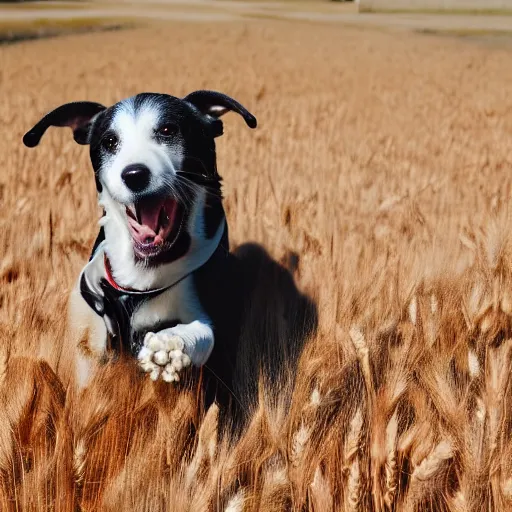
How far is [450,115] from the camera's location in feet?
24.7

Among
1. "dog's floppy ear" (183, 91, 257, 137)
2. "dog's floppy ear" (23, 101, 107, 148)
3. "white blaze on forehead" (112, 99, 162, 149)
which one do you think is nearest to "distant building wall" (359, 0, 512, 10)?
"dog's floppy ear" (183, 91, 257, 137)

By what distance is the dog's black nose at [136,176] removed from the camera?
5.58 ft

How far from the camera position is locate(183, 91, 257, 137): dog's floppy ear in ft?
6.76

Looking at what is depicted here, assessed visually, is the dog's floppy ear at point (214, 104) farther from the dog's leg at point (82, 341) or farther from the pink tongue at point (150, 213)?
the dog's leg at point (82, 341)

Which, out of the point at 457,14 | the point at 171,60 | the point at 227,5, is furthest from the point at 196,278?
the point at 227,5

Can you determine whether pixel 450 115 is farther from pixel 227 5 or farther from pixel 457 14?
pixel 227 5

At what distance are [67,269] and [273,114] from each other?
16.3 ft

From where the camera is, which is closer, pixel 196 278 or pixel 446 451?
pixel 446 451

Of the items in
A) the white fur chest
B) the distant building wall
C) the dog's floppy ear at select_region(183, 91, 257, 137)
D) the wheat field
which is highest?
the distant building wall

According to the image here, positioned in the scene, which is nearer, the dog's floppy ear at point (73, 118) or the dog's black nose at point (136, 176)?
the dog's black nose at point (136, 176)

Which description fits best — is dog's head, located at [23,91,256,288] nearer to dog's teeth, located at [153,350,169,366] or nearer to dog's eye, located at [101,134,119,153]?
dog's eye, located at [101,134,119,153]

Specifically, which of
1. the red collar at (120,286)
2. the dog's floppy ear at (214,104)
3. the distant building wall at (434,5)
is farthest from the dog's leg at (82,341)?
the distant building wall at (434,5)

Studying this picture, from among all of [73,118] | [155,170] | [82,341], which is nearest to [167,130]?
[155,170]

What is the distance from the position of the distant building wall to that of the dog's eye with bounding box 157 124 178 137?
125 ft
